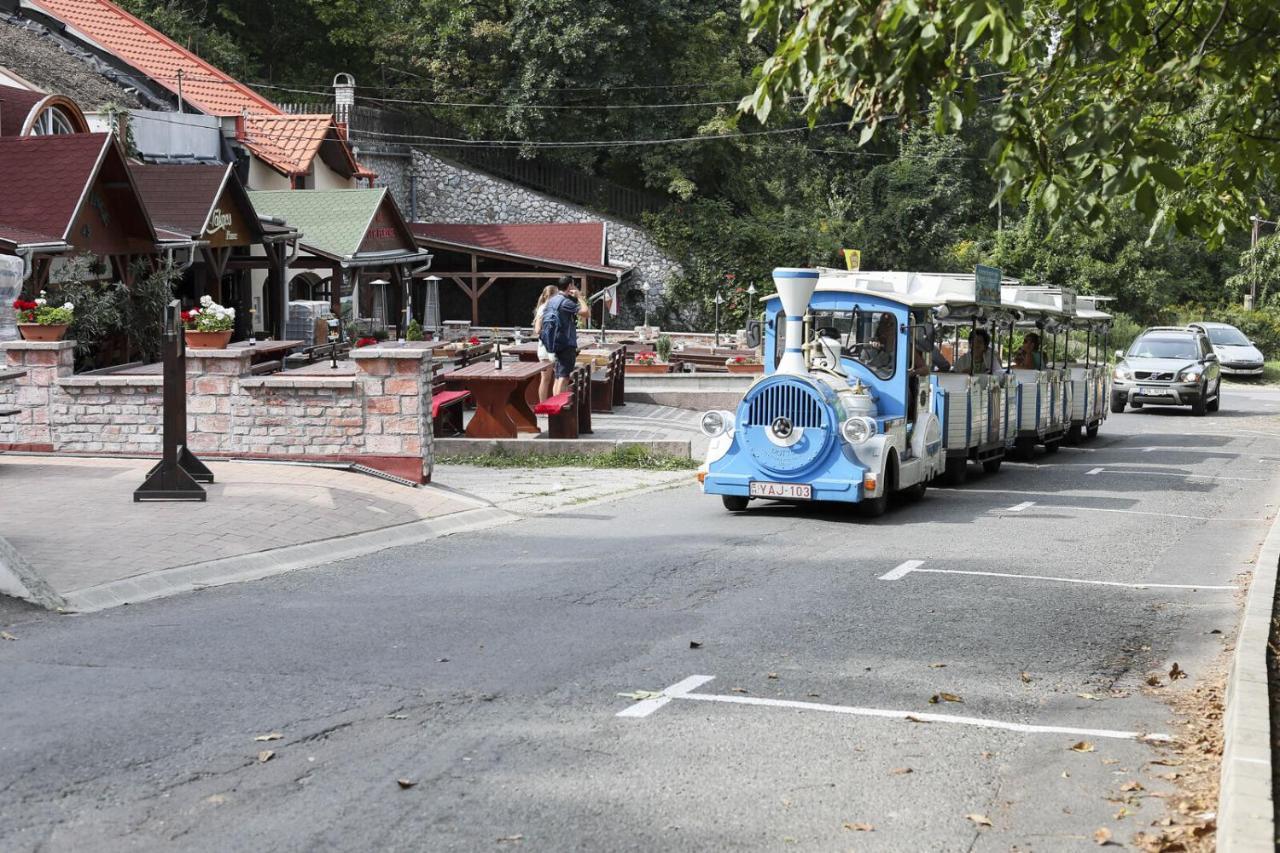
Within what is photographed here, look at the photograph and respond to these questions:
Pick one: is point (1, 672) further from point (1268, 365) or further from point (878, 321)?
point (1268, 365)

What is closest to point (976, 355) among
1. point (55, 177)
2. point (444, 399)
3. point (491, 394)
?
point (491, 394)

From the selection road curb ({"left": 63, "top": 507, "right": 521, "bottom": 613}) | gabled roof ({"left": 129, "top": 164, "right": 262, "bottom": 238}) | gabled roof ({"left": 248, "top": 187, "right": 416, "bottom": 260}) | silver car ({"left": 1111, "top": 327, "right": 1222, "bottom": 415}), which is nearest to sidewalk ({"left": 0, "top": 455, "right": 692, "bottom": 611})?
road curb ({"left": 63, "top": 507, "right": 521, "bottom": 613})

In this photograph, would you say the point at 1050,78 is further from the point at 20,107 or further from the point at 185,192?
the point at 20,107

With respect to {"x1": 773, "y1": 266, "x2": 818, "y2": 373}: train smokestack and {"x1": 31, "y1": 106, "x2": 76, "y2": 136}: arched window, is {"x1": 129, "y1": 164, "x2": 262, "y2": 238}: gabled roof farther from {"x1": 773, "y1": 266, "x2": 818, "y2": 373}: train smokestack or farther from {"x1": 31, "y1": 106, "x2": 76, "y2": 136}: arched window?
{"x1": 773, "y1": 266, "x2": 818, "y2": 373}: train smokestack

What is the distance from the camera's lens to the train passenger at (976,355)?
1819 cm

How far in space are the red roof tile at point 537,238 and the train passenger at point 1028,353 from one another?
1178 inches

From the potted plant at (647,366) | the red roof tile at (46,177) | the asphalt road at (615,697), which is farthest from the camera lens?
the potted plant at (647,366)

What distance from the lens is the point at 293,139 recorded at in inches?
1629

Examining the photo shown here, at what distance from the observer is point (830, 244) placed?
57.6 metres

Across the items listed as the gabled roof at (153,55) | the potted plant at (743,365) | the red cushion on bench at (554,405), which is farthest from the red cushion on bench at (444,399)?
the gabled roof at (153,55)

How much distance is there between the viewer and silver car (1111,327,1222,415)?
30.5m

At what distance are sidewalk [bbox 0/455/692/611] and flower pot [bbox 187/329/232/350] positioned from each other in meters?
1.99

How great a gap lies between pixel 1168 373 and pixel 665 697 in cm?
2614

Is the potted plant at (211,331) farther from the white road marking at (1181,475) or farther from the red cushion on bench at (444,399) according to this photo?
the white road marking at (1181,475)
